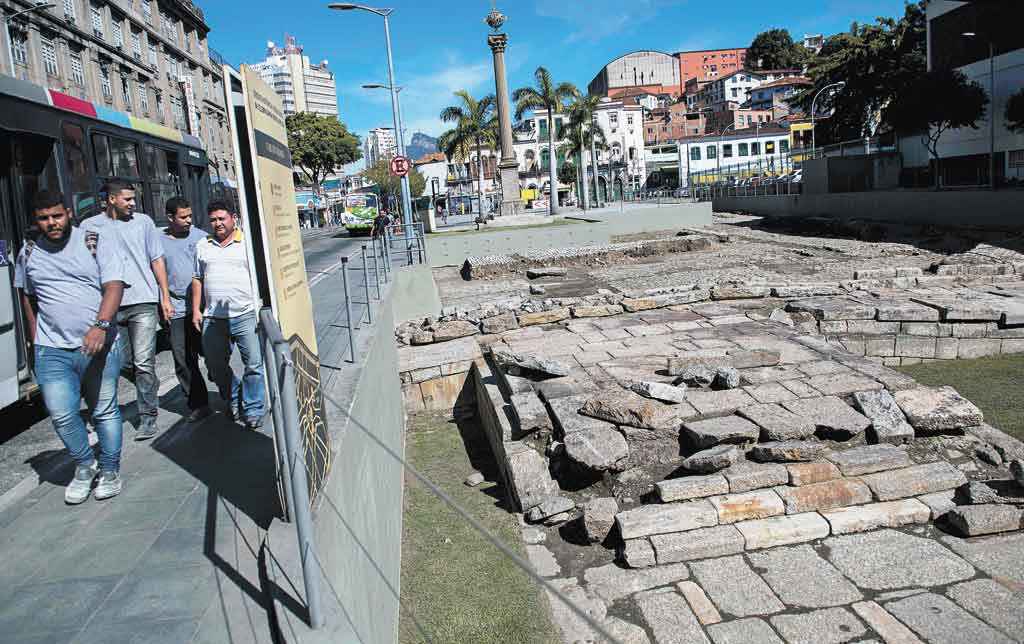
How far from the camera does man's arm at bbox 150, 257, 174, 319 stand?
5.55 meters

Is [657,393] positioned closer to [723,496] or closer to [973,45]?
[723,496]

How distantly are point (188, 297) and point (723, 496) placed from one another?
449 centimetres

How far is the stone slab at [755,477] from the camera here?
627cm

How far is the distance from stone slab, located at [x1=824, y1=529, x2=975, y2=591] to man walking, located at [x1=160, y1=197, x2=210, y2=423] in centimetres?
487

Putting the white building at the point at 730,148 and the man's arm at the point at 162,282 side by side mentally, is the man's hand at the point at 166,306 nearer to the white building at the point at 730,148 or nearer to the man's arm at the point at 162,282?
the man's arm at the point at 162,282

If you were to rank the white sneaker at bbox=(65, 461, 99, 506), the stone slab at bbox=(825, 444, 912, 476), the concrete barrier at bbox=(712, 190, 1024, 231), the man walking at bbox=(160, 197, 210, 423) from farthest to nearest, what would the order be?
1. the concrete barrier at bbox=(712, 190, 1024, 231)
2. the stone slab at bbox=(825, 444, 912, 476)
3. the man walking at bbox=(160, 197, 210, 423)
4. the white sneaker at bbox=(65, 461, 99, 506)

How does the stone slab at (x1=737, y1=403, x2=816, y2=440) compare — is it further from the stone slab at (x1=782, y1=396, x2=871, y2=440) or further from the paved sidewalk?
the paved sidewalk

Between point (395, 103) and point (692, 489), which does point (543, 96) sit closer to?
point (395, 103)

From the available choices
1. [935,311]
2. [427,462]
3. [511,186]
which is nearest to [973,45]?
[511,186]

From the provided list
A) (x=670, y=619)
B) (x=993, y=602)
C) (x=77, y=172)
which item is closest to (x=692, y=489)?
(x=670, y=619)

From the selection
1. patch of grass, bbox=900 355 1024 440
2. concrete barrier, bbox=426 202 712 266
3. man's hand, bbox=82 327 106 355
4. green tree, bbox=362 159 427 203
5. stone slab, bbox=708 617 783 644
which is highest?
green tree, bbox=362 159 427 203

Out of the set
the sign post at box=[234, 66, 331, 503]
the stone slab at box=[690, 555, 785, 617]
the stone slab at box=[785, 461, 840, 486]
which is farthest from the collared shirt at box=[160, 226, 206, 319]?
the stone slab at box=[785, 461, 840, 486]

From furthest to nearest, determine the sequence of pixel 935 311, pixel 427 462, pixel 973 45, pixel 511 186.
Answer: pixel 511 186 → pixel 973 45 → pixel 935 311 → pixel 427 462

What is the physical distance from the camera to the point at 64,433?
4.42m
